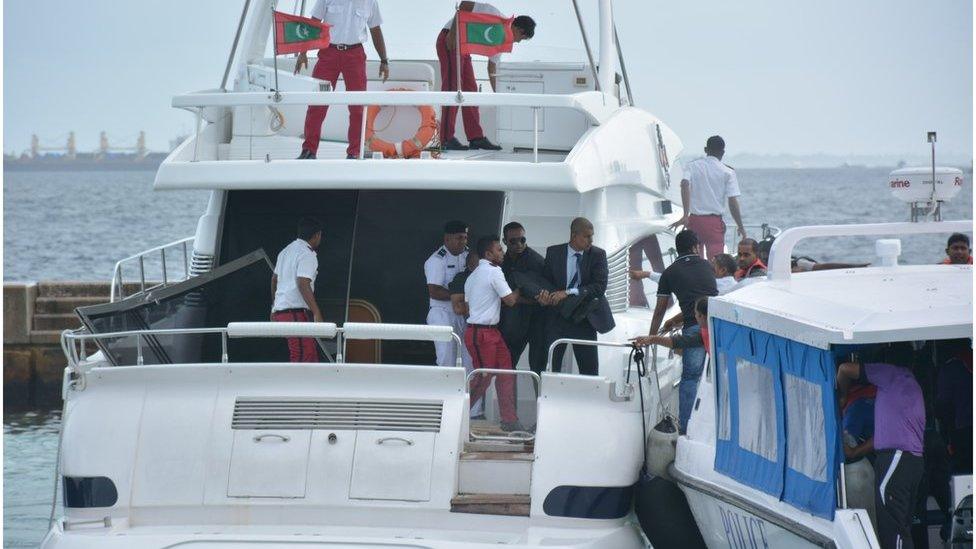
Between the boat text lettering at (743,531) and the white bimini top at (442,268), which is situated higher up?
the white bimini top at (442,268)

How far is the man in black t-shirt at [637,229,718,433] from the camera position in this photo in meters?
9.79

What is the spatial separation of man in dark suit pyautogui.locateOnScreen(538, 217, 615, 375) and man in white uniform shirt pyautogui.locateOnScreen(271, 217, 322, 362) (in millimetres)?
1417

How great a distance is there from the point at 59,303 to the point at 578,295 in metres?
11.1

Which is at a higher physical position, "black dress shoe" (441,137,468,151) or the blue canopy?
"black dress shoe" (441,137,468,151)

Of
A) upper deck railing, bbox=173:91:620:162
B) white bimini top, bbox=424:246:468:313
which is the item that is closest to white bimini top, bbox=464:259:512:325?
white bimini top, bbox=424:246:468:313

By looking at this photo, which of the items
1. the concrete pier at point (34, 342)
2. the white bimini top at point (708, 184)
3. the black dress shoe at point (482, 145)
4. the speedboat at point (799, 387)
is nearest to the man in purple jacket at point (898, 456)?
the speedboat at point (799, 387)

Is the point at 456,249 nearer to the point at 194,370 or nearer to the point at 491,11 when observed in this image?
the point at 194,370

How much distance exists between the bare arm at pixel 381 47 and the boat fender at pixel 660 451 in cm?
412

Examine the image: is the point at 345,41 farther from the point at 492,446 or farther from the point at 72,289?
the point at 72,289

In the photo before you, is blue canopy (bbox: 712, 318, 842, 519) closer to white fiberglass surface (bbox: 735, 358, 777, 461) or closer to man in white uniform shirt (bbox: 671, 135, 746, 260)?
white fiberglass surface (bbox: 735, 358, 777, 461)

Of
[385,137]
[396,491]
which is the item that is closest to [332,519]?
[396,491]

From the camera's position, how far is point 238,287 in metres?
10.2

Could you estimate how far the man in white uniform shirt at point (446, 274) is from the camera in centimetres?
990

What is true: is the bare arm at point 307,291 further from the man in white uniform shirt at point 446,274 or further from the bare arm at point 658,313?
the bare arm at point 658,313
